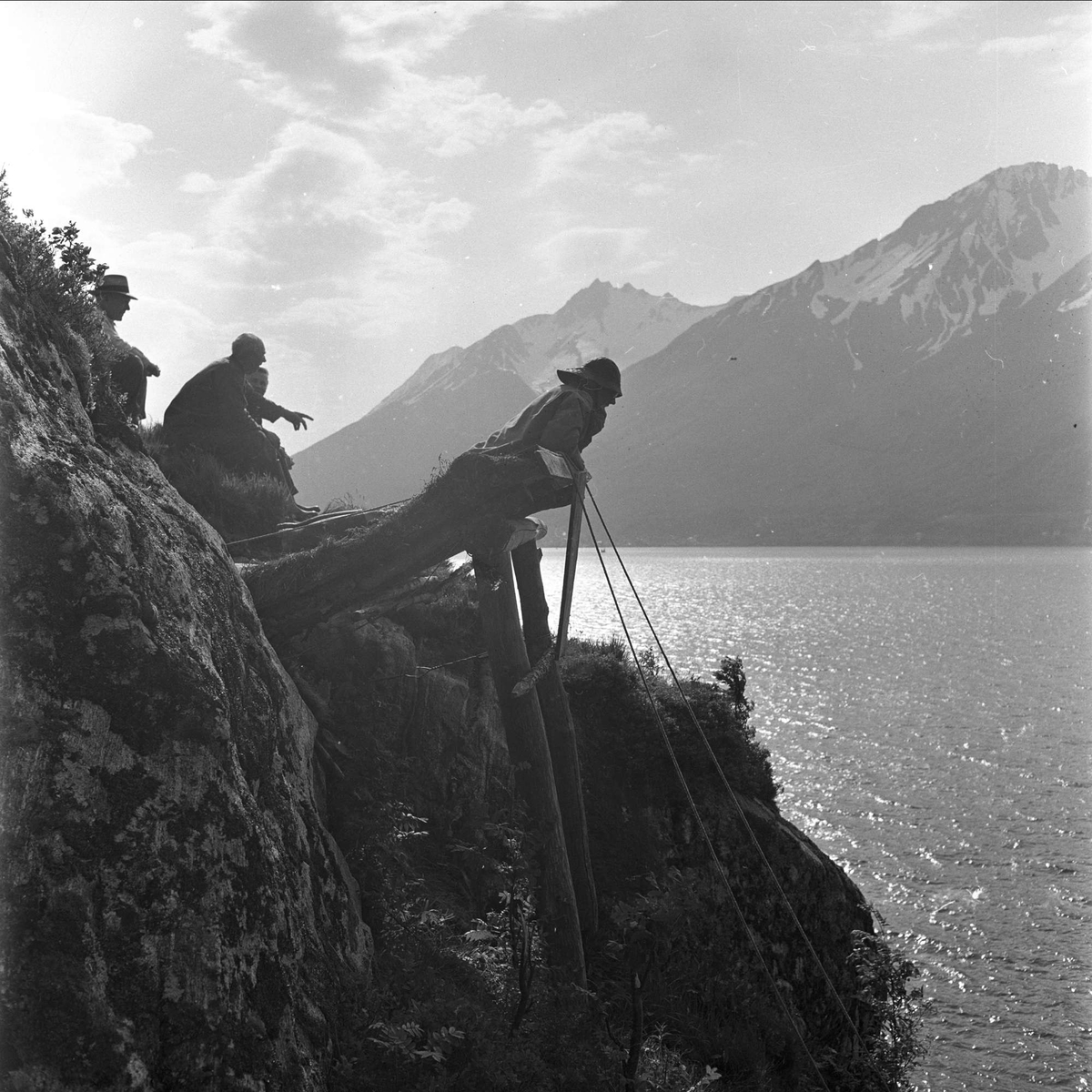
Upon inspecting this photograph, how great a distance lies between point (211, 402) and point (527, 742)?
9.78m

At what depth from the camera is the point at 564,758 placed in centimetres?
1161

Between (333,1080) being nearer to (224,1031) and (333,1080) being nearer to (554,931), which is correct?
(224,1031)

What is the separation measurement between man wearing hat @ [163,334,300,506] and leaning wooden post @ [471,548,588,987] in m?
7.65

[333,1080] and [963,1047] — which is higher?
[333,1080]

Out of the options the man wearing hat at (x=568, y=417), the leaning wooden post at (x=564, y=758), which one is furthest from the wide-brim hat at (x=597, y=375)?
the leaning wooden post at (x=564, y=758)

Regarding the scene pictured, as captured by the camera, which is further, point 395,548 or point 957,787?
point 957,787

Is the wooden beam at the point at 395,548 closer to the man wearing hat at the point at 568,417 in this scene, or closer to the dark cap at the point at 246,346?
the man wearing hat at the point at 568,417

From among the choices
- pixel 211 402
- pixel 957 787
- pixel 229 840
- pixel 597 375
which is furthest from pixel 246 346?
pixel 957 787

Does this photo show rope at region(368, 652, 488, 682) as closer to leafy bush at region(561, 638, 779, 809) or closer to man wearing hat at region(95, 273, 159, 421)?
leafy bush at region(561, 638, 779, 809)

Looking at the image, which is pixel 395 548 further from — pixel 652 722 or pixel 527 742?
pixel 652 722

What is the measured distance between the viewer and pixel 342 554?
1018 cm

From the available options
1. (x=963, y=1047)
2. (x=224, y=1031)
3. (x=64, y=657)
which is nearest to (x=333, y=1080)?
(x=224, y=1031)

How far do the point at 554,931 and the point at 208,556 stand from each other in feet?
19.1

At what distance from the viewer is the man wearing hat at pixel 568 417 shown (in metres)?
11.2
